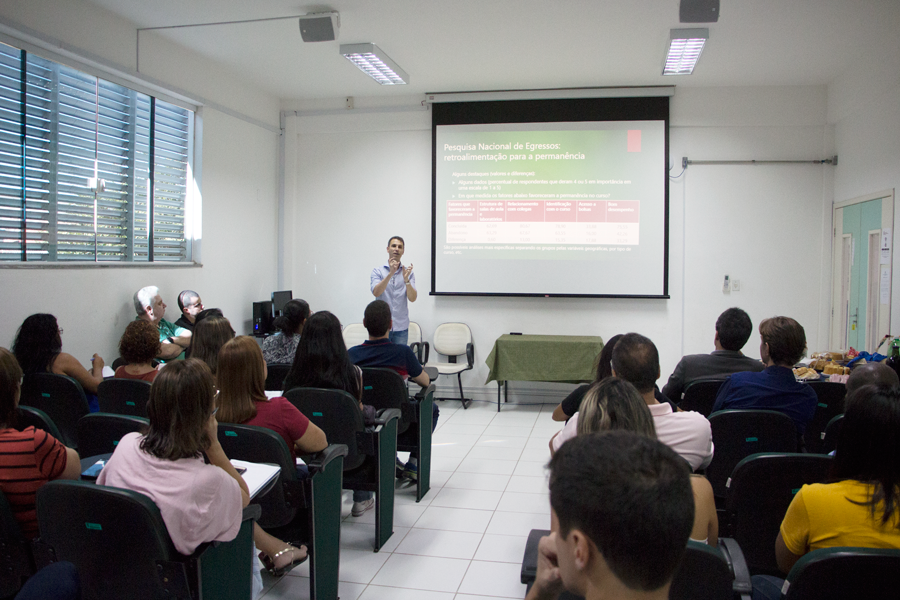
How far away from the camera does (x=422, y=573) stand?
9.11 ft

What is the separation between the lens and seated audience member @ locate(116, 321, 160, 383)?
2.91m

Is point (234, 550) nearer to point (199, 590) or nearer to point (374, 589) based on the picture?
point (199, 590)

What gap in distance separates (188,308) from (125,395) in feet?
7.32

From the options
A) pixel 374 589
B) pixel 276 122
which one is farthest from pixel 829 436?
pixel 276 122

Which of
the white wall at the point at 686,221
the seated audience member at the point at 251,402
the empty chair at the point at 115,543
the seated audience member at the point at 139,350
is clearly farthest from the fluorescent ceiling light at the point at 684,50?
the empty chair at the point at 115,543

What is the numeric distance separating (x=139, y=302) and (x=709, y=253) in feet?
17.0

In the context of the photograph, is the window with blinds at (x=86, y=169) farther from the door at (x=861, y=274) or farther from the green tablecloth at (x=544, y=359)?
the door at (x=861, y=274)

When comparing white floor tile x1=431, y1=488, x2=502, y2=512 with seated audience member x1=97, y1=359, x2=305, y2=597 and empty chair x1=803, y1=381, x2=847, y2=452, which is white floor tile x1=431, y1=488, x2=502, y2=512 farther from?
seated audience member x1=97, y1=359, x2=305, y2=597

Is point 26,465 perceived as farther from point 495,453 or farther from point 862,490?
point 495,453

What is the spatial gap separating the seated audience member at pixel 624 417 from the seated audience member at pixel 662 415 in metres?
0.37

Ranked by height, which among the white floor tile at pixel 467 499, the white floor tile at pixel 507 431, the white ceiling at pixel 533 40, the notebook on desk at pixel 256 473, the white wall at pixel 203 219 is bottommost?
the white floor tile at pixel 467 499

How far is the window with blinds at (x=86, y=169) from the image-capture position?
12.6 feet

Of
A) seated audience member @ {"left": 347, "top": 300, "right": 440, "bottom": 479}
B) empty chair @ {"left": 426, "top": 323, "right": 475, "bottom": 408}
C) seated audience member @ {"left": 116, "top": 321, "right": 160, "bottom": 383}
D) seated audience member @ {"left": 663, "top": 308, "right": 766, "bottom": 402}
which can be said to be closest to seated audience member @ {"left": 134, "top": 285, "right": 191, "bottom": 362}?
seated audience member @ {"left": 116, "top": 321, "right": 160, "bottom": 383}

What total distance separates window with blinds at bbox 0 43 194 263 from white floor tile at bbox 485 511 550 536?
131 inches
